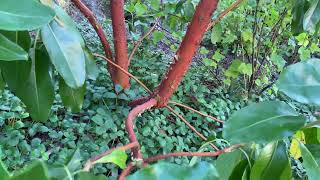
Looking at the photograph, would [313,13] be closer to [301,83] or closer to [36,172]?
[301,83]

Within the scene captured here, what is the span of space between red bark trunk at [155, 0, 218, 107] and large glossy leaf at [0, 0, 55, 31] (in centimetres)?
83

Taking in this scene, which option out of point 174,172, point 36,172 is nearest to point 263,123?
point 174,172

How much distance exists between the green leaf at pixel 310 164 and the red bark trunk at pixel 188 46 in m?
0.76

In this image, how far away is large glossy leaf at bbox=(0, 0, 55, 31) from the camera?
1.11 ft

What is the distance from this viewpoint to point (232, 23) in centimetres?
256

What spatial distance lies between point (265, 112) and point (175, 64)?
0.84 m

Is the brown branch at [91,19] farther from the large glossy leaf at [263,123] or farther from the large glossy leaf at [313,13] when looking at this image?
the large glossy leaf at [263,123]

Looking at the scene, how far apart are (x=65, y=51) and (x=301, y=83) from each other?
1.00ft

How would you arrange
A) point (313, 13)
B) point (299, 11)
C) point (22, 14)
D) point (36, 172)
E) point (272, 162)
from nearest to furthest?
point (36, 172) → point (22, 14) → point (272, 162) → point (313, 13) → point (299, 11)

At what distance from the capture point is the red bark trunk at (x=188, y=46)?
115 cm

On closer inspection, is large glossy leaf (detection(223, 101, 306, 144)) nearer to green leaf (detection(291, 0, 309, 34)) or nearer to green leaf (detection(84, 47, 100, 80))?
green leaf (detection(84, 47, 100, 80))

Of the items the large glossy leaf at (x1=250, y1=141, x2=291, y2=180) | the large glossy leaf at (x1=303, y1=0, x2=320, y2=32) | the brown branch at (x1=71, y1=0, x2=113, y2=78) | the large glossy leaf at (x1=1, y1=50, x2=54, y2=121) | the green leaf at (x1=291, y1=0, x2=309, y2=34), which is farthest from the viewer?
the brown branch at (x1=71, y1=0, x2=113, y2=78)

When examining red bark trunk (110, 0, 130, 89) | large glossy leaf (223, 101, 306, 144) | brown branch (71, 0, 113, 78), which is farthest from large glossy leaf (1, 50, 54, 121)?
red bark trunk (110, 0, 130, 89)

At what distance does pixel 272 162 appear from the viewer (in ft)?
1.54
